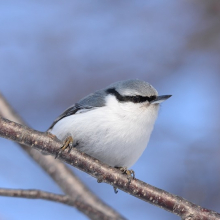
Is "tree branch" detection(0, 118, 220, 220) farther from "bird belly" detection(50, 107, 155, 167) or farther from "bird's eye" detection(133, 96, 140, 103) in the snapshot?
"bird's eye" detection(133, 96, 140, 103)

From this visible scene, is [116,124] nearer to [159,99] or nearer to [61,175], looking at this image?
[159,99]

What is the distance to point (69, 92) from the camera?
9.50 feet

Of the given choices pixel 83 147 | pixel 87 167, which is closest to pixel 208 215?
pixel 87 167

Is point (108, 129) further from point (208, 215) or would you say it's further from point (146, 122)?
point (208, 215)

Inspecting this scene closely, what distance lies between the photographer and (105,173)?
1648 millimetres

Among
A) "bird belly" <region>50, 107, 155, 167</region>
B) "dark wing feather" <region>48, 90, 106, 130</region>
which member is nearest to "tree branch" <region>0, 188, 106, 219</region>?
"bird belly" <region>50, 107, 155, 167</region>

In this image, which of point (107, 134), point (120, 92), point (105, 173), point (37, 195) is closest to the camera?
point (37, 195)

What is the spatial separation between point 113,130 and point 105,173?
0.28 m

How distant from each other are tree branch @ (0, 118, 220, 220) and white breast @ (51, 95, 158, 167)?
232mm

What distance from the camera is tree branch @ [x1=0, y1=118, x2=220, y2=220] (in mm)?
1530

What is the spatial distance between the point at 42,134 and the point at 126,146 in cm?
47

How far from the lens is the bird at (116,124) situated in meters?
1.87

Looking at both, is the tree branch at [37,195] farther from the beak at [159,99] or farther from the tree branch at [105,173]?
the beak at [159,99]

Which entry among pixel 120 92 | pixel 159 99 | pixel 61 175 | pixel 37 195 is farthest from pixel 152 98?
pixel 37 195
